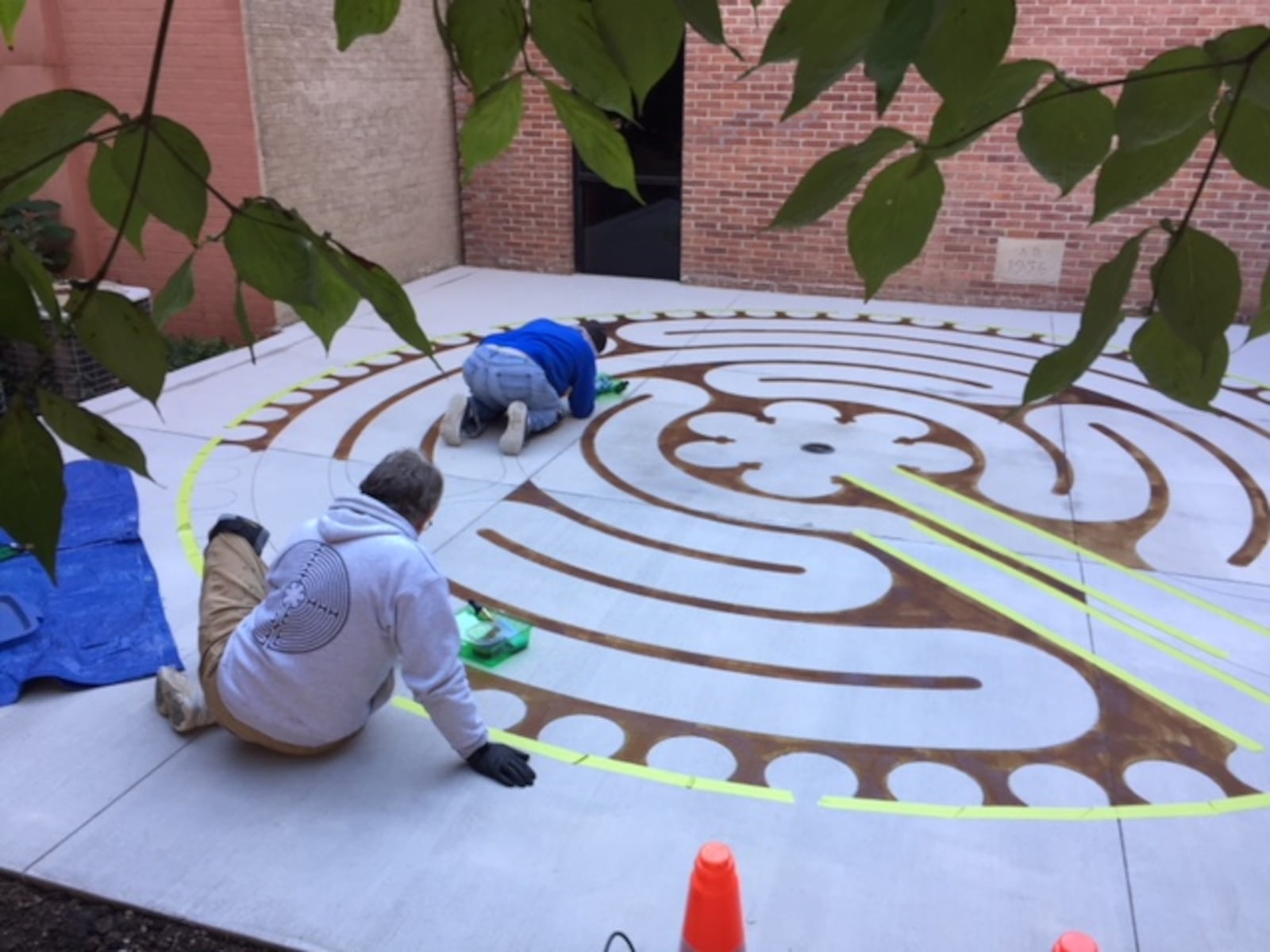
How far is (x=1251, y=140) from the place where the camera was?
0.66 meters

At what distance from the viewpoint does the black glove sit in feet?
10.3

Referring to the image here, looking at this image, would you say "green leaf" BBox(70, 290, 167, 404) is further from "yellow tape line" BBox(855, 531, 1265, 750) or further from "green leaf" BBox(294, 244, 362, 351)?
"yellow tape line" BBox(855, 531, 1265, 750)

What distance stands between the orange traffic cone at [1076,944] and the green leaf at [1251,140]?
1.95 m

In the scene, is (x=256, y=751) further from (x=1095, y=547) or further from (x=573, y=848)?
(x=1095, y=547)

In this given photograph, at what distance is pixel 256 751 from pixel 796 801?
1.63m

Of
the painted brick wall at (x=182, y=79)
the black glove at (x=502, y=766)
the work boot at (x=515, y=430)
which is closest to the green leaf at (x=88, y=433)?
the black glove at (x=502, y=766)

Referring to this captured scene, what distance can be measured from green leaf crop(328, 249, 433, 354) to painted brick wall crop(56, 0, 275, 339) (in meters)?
7.14

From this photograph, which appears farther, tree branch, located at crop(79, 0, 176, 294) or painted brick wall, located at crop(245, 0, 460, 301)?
painted brick wall, located at crop(245, 0, 460, 301)

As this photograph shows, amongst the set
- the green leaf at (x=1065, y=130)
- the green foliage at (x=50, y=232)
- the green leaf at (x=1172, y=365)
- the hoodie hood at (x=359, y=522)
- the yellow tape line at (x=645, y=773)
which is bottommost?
the yellow tape line at (x=645, y=773)

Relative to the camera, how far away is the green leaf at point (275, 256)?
0.75 meters

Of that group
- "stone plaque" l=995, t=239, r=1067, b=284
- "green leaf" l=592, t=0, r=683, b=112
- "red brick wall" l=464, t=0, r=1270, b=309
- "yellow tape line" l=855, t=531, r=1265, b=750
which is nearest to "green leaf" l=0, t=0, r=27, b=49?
"green leaf" l=592, t=0, r=683, b=112

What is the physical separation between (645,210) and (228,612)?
7.68m

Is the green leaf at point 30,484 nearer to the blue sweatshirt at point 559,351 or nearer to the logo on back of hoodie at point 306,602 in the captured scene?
the logo on back of hoodie at point 306,602

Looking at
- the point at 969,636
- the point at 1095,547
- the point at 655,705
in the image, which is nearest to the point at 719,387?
the point at 1095,547
